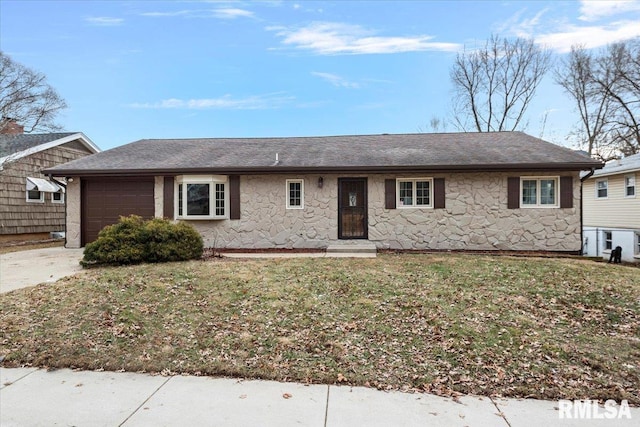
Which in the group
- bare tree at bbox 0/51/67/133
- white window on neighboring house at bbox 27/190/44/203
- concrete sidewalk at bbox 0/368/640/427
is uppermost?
bare tree at bbox 0/51/67/133

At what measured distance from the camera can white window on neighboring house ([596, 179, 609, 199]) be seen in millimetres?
15227

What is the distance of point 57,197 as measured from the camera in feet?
55.4

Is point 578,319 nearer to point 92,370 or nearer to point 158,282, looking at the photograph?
point 92,370

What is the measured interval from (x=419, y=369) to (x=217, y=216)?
8.76 m

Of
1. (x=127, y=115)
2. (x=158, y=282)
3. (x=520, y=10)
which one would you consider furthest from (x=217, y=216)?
Answer: (x=520, y=10)

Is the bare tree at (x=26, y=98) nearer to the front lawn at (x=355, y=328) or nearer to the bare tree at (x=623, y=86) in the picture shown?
the front lawn at (x=355, y=328)

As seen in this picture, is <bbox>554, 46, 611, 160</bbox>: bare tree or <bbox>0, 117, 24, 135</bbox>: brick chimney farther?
<bbox>554, 46, 611, 160</bbox>: bare tree

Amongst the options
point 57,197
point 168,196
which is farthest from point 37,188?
point 168,196

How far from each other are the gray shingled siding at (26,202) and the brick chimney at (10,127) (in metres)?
3.32

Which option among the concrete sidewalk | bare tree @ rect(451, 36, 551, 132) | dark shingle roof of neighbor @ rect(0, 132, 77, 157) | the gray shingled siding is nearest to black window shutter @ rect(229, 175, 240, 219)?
the concrete sidewalk

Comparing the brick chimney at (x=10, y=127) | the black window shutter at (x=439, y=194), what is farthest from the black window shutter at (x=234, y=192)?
the brick chimney at (x=10, y=127)

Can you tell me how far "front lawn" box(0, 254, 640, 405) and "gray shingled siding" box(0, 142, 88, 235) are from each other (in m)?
11.2

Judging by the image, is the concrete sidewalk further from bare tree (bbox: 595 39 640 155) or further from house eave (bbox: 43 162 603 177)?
bare tree (bbox: 595 39 640 155)

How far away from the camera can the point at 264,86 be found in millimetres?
17125
